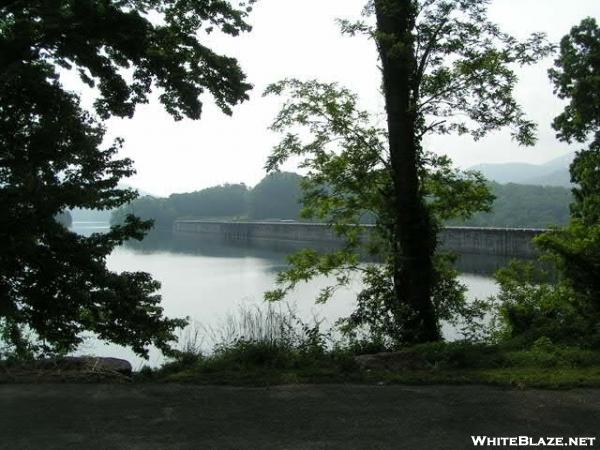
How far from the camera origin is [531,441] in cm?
306

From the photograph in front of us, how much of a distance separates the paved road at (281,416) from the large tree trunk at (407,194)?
13.4ft

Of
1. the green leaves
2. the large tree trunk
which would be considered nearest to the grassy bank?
the large tree trunk

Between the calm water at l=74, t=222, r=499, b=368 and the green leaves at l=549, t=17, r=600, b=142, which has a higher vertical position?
the green leaves at l=549, t=17, r=600, b=142

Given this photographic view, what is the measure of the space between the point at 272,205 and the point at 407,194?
395 ft

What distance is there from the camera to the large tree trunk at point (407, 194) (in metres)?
7.95

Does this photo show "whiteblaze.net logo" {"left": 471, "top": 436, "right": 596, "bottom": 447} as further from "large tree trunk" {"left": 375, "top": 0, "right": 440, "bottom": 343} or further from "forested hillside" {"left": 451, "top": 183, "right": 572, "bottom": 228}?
"forested hillside" {"left": 451, "top": 183, "right": 572, "bottom": 228}

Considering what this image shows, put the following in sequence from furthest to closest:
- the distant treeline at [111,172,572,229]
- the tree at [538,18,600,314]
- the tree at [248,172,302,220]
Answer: the tree at [248,172,302,220]
the distant treeline at [111,172,572,229]
the tree at [538,18,600,314]

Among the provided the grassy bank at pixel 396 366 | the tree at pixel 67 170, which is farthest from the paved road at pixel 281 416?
the tree at pixel 67 170

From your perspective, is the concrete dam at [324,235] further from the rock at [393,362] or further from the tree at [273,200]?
the tree at [273,200]

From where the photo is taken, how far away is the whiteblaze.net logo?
302cm

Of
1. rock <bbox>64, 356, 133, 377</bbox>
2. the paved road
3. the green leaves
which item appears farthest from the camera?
the green leaves

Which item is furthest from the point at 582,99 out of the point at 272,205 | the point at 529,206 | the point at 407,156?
the point at 272,205

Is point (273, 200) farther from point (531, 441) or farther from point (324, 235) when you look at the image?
point (531, 441)

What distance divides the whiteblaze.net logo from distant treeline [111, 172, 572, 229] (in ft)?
202
